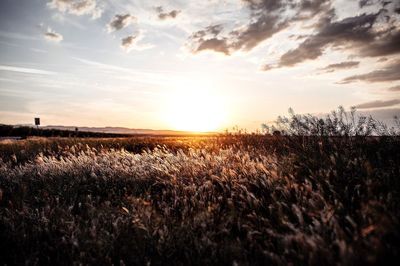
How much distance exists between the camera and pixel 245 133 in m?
11.1

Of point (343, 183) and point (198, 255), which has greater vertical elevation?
point (343, 183)

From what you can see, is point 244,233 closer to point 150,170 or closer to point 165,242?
point 165,242

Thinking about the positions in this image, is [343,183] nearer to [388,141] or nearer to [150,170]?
[388,141]

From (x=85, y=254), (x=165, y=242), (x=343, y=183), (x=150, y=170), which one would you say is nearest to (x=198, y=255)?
(x=165, y=242)

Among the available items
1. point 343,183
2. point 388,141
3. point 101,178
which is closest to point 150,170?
point 101,178

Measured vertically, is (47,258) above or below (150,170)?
below

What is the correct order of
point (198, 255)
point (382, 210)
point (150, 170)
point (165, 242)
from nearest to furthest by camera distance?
point (382, 210), point (198, 255), point (165, 242), point (150, 170)

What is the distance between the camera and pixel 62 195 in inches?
244

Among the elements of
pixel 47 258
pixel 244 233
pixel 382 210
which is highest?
pixel 382 210

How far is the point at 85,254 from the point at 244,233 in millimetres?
1700

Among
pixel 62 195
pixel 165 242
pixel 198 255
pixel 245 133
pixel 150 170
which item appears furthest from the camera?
pixel 245 133

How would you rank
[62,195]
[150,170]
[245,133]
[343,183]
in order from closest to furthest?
[343,183], [62,195], [150,170], [245,133]

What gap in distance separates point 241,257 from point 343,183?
1734mm

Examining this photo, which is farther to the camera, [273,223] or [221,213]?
[221,213]
